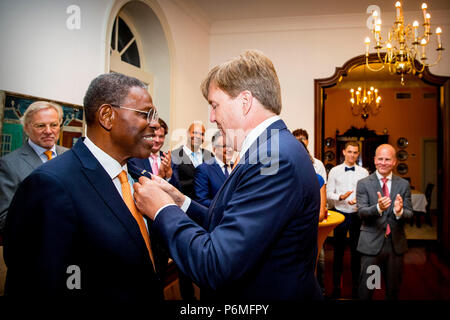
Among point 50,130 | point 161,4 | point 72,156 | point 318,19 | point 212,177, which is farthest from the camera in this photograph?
point 318,19

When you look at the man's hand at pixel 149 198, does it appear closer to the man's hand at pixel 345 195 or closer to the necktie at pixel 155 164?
the necktie at pixel 155 164

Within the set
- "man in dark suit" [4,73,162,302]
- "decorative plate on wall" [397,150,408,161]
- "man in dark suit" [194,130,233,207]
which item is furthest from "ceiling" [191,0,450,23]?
"decorative plate on wall" [397,150,408,161]

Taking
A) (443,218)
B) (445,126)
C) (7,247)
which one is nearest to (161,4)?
(7,247)

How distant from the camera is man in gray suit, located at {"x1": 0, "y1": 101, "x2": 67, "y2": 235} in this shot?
7.54 feet

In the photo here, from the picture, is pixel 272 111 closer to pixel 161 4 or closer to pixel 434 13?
pixel 161 4

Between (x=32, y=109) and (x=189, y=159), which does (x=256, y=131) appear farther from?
(x=189, y=159)

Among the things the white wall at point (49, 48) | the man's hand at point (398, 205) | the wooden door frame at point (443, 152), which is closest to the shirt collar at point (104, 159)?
the white wall at point (49, 48)

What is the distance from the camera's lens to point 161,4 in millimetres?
4809

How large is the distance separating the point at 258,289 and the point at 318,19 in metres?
5.98

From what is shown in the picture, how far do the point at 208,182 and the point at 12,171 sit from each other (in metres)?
1.66

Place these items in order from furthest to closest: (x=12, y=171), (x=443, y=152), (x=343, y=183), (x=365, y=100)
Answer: (x=365, y=100) < (x=443, y=152) < (x=343, y=183) < (x=12, y=171)

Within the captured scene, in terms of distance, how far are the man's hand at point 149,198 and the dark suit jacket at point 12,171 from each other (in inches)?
61.6

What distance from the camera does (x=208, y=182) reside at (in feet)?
10.8

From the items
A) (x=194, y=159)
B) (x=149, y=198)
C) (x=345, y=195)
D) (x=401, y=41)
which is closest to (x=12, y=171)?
(x=149, y=198)
